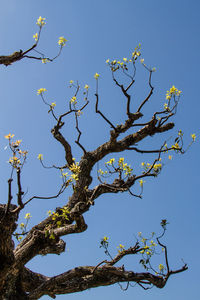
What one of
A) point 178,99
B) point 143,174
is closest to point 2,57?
point 143,174

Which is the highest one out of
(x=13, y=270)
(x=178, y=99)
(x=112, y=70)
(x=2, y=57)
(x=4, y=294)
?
(x=112, y=70)

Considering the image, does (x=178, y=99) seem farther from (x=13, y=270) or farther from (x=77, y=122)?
(x=13, y=270)

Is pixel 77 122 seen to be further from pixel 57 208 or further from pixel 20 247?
pixel 20 247

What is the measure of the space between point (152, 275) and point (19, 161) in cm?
451

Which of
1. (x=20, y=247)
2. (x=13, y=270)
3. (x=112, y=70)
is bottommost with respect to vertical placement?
(x=13, y=270)

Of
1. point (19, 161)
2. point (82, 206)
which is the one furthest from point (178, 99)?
point (19, 161)

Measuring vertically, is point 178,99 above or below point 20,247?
above

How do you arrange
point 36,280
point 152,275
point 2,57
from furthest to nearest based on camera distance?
point 36,280, point 152,275, point 2,57

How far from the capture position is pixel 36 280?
7.77m

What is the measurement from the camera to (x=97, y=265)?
729 cm

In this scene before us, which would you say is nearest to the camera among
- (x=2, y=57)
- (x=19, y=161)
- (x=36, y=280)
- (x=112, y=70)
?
(x=19, y=161)

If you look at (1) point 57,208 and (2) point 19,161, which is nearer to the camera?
(2) point 19,161

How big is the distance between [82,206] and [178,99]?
4.49 metres

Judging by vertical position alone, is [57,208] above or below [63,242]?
above
